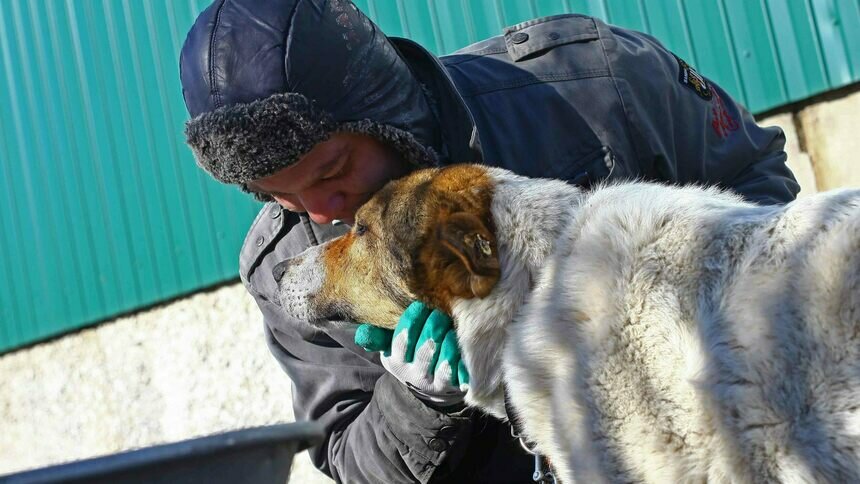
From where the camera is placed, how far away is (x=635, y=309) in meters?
2.03

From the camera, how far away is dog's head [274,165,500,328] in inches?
92.7

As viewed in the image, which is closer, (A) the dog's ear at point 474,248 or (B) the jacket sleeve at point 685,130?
(A) the dog's ear at point 474,248

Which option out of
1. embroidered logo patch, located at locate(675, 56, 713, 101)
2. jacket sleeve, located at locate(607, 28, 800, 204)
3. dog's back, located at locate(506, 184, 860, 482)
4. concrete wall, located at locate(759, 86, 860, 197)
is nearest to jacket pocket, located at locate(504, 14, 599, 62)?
jacket sleeve, located at locate(607, 28, 800, 204)

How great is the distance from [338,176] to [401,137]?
0.23m

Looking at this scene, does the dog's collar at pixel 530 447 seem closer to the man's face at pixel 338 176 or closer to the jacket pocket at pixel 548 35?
the man's face at pixel 338 176

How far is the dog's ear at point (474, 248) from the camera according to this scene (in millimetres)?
2303

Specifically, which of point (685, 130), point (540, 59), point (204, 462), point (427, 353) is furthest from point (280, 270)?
point (204, 462)

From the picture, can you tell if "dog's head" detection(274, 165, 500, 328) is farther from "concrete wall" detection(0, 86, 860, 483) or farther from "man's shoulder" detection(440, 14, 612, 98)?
"concrete wall" detection(0, 86, 860, 483)

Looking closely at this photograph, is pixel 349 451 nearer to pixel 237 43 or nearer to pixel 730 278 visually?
pixel 237 43

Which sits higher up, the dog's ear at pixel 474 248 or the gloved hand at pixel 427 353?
the dog's ear at pixel 474 248

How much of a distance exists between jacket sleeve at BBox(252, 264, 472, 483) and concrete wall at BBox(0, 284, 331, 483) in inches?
90.7

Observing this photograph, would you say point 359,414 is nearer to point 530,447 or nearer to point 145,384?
point 530,447

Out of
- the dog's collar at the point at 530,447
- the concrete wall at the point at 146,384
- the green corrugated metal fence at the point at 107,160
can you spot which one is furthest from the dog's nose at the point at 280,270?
the concrete wall at the point at 146,384

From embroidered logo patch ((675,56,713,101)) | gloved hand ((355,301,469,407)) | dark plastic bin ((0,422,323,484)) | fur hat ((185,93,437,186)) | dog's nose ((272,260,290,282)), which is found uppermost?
fur hat ((185,93,437,186))
